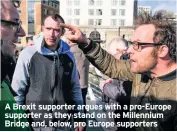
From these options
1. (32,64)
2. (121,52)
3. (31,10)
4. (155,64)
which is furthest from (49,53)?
(155,64)

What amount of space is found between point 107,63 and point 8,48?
0.96 meters

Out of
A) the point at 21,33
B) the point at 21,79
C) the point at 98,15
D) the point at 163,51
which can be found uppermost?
the point at 98,15

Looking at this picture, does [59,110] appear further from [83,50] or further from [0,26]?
[0,26]

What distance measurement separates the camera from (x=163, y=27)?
3.09m

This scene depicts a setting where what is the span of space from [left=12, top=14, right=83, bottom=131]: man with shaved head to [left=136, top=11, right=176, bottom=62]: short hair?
2.60 ft

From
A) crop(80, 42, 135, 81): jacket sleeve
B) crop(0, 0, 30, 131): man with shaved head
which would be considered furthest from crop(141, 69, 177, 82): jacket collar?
crop(0, 0, 30, 131): man with shaved head

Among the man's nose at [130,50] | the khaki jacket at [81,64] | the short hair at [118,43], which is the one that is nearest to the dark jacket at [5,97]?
the khaki jacket at [81,64]

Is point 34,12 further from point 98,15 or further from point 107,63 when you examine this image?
point 107,63

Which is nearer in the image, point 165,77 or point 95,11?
point 95,11

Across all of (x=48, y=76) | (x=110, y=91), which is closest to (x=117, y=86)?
(x=110, y=91)

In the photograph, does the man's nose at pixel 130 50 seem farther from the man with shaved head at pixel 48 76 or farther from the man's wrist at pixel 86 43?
the man with shaved head at pixel 48 76

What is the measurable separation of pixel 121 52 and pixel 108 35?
0.24 metres

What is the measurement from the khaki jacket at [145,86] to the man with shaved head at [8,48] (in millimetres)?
683

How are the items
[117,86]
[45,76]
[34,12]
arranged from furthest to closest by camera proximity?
[117,86] < [45,76] < [34,12]
